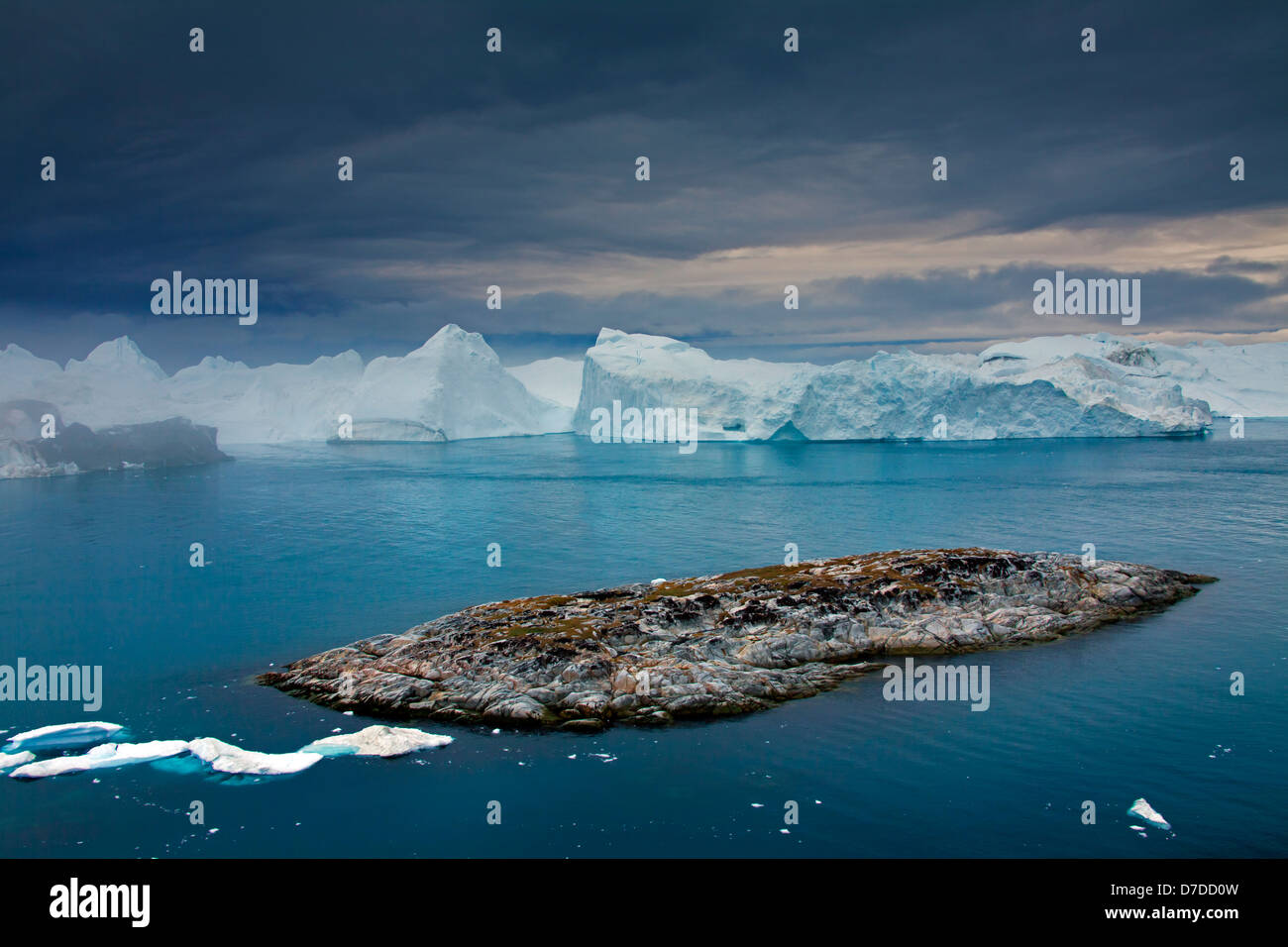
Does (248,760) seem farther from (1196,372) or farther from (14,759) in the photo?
(1196,372)

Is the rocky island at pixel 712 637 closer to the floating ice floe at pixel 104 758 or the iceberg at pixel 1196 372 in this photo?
the floating ice floe at pixel 104 758

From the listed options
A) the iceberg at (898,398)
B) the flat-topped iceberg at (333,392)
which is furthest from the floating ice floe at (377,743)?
the flat-topped iceberg at (333,392)

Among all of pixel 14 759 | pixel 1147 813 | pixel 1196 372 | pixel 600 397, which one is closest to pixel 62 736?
pixel 14 759

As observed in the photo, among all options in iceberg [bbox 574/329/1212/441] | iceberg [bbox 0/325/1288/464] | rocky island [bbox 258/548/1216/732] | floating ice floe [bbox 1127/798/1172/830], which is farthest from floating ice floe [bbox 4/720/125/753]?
iceberg [bbox 574/329/1212/441]

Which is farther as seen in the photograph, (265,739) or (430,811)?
(265,739)
